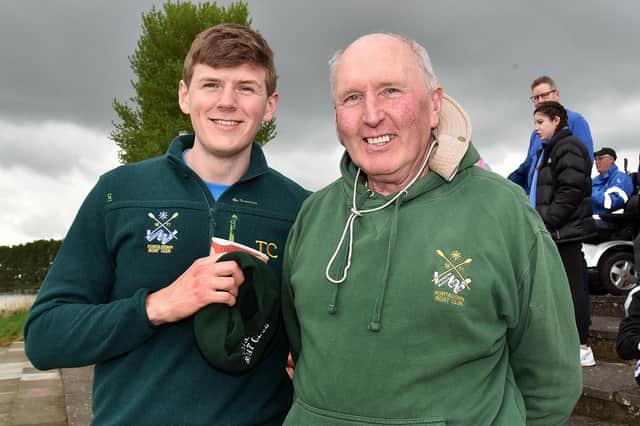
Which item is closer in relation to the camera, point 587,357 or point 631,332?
point 631,332

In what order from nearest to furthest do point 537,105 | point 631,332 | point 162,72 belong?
point 631,332 < point 537,105 < point 162,72

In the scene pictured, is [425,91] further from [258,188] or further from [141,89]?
[141,89]

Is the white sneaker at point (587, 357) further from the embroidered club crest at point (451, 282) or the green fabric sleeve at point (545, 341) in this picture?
the embroidered club crest at point (451, 282)

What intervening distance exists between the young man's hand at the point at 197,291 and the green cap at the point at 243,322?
0.05 metres

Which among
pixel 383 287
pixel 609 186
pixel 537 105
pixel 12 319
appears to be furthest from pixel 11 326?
pixel 383 287

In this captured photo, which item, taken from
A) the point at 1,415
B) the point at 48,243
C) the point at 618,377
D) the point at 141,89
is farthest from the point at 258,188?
the point at 48,243

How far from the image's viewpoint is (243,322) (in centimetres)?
222

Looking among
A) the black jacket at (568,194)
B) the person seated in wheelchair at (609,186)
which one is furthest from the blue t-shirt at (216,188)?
the person seated in wheelchair at (609,186)

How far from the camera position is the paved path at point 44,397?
6566mm

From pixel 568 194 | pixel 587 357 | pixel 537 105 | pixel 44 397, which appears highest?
pixel 537 105

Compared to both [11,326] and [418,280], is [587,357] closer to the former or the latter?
[418,280]

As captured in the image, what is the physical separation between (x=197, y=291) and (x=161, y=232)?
38 cm

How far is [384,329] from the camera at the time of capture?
2.03 meters

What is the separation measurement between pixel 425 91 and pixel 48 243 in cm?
3472
